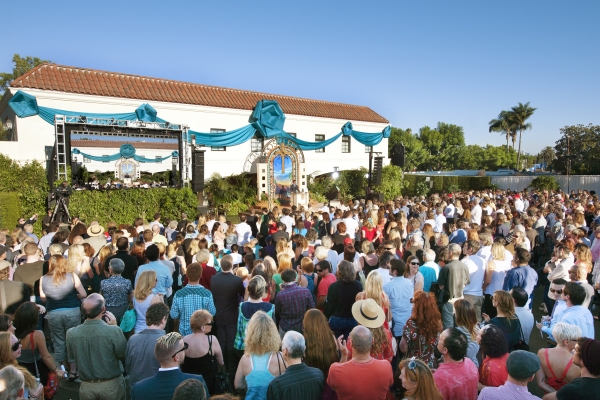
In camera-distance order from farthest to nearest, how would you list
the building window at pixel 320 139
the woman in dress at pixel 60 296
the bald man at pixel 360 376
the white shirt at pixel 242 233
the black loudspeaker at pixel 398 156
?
the black loudspeaker at pixel 398 156 < the building window at pixel 320 139 < the white shirt at pixel 242 233 < the woman in dress at pixel 60 296 < the bald man at pixel 360 376

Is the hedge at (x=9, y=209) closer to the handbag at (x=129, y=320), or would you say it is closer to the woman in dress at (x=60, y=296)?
the woman in dress at (x=60, y=296)

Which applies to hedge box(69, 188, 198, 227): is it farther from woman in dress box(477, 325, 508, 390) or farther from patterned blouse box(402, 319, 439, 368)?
woman in dress box(477, 325, 508, 390)

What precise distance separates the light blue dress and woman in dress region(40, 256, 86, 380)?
2789mm

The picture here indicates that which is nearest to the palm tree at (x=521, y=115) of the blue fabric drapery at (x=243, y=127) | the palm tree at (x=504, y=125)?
the palm tree at (x=504, y=125)

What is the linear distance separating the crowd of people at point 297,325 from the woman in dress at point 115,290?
0.05 feet

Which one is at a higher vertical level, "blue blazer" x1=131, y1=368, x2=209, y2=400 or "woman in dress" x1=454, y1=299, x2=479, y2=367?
"woman in dress" x1=454, y1=299, x2=479, y2=367

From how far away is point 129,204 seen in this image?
47.1ft

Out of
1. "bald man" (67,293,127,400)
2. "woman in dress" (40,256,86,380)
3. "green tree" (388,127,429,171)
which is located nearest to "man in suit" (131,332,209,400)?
"bald man" (67,293,127,400)

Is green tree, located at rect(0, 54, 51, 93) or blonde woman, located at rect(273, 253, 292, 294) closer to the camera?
blonde woman, located at rect(273, 253, 292, 294)

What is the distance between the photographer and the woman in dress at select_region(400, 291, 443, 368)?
11.9 ft

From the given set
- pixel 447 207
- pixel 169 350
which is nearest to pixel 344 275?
pixel 169 350

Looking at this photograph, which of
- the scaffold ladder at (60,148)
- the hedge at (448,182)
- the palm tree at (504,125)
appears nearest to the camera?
the scaffold ladder at (60,148)

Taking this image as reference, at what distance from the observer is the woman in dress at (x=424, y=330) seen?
11.9ft

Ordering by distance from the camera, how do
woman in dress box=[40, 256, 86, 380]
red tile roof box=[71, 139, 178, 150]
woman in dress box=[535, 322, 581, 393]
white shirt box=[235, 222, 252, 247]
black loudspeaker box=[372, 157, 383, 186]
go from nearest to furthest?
woman in dress box=[535, 322, 581, 393] → woman in dress box=[40, 256, 86, 380] → white shirt box=[235, 222, 252, 247] → red tile roof box=[71, 139, 178, 150] → black loudspeaker box=[372, 157, 383, 186]
